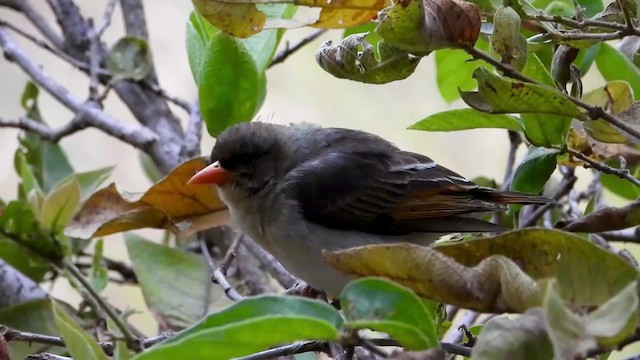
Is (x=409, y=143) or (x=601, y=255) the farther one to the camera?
(x=409, y=143)

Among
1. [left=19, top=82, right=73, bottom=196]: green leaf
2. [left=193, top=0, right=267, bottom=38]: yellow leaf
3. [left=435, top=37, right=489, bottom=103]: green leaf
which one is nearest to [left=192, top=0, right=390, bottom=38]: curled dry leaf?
[left=193, top=0, right=267, bottom=38]: yellow leaf

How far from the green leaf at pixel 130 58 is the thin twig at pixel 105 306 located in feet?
2.12

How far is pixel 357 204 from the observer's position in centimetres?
156

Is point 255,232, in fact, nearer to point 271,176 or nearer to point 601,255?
point 271,176

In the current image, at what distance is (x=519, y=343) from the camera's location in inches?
24.9

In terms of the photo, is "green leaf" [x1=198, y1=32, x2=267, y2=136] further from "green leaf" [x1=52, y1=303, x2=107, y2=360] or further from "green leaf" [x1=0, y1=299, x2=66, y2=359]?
"green leaf" [x1=52, y1=303, x2=107, y2=360]

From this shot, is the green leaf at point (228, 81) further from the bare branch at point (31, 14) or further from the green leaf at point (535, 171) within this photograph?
the bare branch at point (31, 14)

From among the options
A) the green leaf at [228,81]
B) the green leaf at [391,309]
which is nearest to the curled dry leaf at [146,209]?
the green leaf at [228,81]

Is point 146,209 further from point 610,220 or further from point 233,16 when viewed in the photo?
point 610,220

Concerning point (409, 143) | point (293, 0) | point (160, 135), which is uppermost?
point (293, 0)

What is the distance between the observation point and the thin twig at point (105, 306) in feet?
3.66

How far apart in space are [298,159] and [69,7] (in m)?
0.69

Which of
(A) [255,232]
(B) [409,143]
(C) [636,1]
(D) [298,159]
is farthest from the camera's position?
(B) [409,143]

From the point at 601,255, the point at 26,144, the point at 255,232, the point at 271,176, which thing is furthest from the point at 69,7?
the point at 601,255
